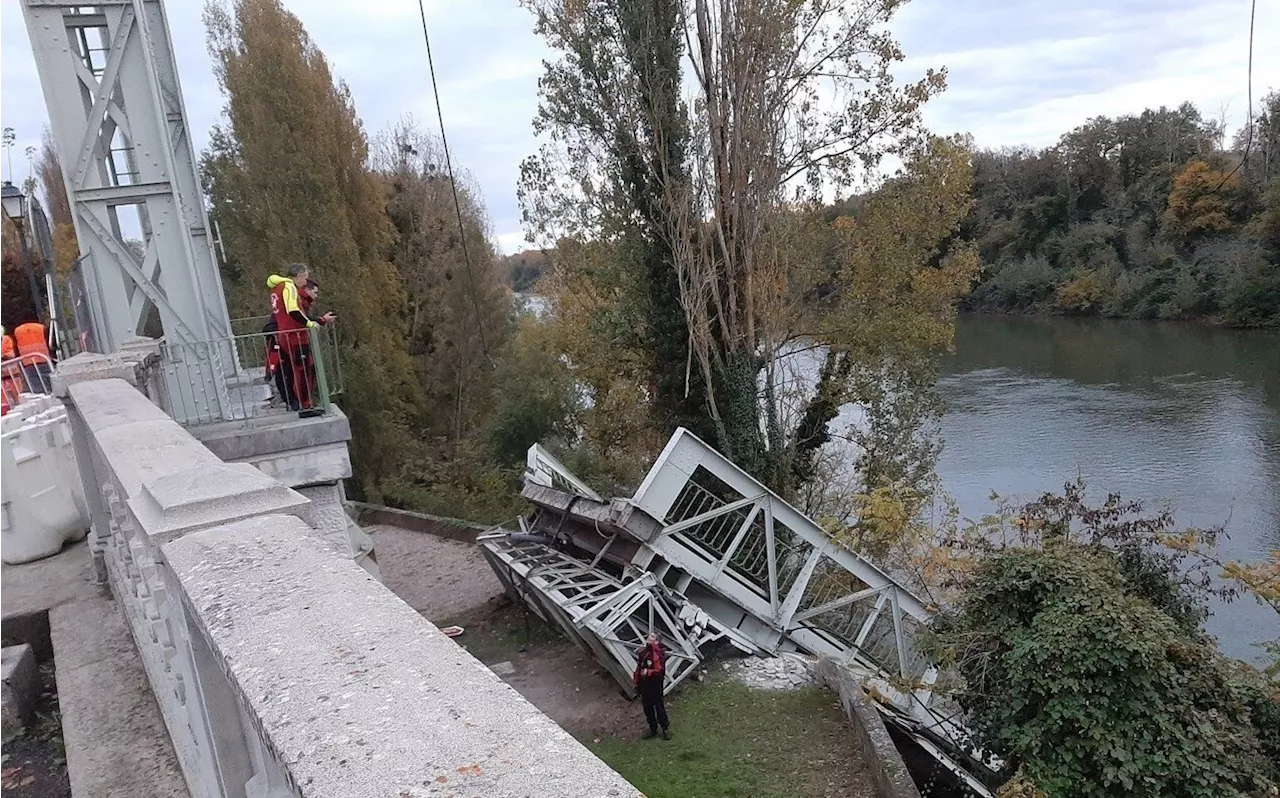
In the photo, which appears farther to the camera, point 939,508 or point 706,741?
point 939,508

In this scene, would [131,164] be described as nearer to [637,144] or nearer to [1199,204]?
[637,144]

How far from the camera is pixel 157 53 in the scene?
270 inches

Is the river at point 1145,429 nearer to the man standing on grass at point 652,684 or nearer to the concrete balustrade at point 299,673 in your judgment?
the man standing on grass at point 652,684

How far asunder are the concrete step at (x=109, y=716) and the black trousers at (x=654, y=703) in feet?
17.3

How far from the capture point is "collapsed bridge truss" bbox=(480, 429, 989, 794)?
977cm

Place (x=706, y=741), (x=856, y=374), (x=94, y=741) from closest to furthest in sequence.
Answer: (x=94, y=741) → (x=706, y=741) → (x=856, y=374)

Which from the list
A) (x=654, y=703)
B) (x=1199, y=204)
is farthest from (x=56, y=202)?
(x=1199, y=204)

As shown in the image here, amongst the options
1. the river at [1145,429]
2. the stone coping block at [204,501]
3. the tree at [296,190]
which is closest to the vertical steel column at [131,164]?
the stone coping block at [204,501]

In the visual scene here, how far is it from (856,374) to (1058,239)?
1407 inches

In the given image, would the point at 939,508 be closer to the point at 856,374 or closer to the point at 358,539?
the point at 856,374

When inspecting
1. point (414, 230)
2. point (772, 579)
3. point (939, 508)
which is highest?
point (414, 230)

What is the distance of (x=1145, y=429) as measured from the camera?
23453mm

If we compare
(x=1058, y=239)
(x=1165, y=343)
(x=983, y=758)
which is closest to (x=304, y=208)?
(x=983, y=758)

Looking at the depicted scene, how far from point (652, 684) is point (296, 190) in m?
15.9
